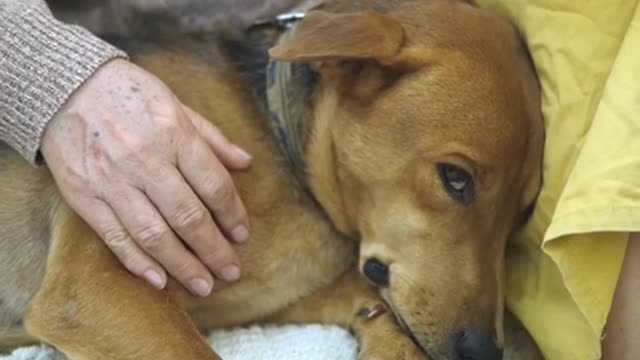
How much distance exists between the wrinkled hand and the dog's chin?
0.29 m

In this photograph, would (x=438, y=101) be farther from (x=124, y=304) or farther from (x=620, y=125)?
(x=124, y=304)

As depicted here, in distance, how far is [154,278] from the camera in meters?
1.74

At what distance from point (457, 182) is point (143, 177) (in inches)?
19.9

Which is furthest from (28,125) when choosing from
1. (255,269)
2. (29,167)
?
(255,269)

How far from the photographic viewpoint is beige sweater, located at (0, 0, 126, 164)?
176 centimetres

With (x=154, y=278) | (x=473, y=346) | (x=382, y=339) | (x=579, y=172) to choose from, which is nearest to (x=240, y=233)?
(x=154, y=278)

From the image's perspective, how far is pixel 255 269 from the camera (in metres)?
1.87

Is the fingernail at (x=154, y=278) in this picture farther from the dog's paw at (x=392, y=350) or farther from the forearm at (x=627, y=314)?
the forearm at (x=627, y=314)

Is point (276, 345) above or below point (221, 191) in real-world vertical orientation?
below

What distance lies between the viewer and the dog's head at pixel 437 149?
5.66ft

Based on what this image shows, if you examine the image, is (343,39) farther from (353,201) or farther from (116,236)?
(116,236)

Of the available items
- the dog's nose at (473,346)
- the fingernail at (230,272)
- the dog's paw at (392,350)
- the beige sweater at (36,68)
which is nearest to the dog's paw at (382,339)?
the dog's paw at (392,350)

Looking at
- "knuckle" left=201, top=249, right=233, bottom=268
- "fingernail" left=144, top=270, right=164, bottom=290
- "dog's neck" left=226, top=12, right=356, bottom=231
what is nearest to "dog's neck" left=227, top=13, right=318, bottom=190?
"dog's neck" left=226, top=12, right=356, bottom=231

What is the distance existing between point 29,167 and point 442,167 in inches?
29.6
